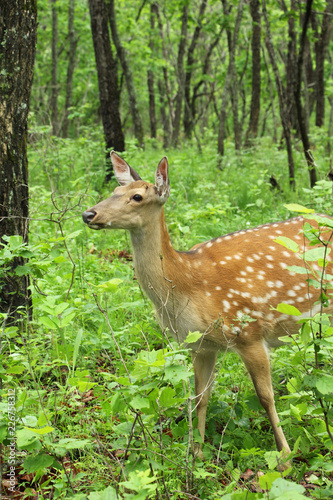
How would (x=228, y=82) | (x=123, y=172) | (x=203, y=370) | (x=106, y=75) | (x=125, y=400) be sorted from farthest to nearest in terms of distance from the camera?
(x=228, y=82)
(x=106, y=75)
(x=123, y=172)
(x=203, y=370)
(x=125, y=400)

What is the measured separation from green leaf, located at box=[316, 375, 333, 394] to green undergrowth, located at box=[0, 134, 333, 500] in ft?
0.32

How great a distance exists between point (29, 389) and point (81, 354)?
541 mm

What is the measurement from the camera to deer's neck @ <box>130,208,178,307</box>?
3717 millimetres

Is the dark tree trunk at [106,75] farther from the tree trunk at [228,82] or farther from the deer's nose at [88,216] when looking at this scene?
the deer's nose at [88,216]

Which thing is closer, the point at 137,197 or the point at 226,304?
the point at 137,197

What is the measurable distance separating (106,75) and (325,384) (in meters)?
8.96

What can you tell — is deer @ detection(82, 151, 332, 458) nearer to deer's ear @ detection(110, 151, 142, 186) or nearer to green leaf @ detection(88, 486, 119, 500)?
deer's ear @ detection(110, 151, 142, 186)

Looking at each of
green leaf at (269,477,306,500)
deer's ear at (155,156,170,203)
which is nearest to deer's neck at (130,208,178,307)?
deer's ear at (155,156,170,203)

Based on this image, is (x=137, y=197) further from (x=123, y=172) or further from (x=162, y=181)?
(x=123, y=172)

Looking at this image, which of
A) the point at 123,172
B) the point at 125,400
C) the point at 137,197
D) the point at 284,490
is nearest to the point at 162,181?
the point at 137,197

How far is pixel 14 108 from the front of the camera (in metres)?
4.22

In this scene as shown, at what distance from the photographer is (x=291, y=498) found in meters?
1.96

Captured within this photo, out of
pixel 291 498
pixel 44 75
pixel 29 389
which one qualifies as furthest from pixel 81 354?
pixel 44 75

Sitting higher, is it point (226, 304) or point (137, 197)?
point (137, 197)
